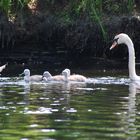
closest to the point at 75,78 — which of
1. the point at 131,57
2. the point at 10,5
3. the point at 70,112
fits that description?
the point at 131,57

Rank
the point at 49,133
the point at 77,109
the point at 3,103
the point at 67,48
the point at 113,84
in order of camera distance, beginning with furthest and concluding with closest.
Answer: the point at 67,48 → the point at 113,84 → the point at 3,103 → the point at 77,109 → the point at 49,133

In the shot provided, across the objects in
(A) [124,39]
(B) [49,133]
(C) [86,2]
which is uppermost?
(C) [86,2]

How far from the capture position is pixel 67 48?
27.6 m

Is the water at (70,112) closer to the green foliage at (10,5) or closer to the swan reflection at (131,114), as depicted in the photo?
the swan reflection at (131,114)

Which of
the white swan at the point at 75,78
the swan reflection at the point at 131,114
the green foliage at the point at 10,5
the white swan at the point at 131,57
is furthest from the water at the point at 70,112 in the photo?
the green foliage at the point at 10,5

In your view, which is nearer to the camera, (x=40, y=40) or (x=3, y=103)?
(x=3, y=103)

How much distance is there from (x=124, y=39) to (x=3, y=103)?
724 cm

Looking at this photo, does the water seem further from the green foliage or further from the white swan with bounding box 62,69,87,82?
the green foliage

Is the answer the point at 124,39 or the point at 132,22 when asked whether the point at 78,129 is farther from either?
the point at 132,22

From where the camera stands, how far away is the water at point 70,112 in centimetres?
999

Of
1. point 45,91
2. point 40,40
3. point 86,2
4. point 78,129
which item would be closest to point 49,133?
point 78,129

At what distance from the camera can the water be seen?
9.99m

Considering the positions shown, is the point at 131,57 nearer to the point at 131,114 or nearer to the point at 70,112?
the point at 70,112

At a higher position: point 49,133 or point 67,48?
point 67,48
